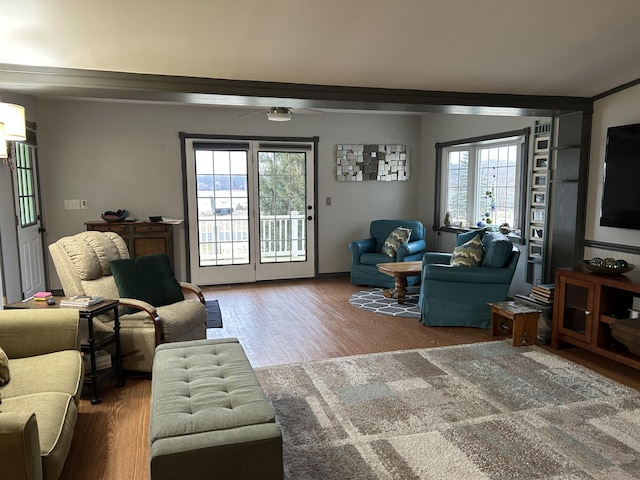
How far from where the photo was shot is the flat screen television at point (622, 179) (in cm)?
384

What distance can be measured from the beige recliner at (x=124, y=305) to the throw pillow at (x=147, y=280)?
0.07 m

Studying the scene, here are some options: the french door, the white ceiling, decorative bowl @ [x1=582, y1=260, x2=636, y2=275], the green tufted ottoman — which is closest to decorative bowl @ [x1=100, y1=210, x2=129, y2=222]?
the french door

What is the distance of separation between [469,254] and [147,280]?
3.06 m

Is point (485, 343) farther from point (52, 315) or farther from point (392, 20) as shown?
point (52, 315)

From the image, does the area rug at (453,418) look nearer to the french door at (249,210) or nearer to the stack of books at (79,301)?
the stack of books at (79,301)

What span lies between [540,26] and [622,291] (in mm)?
2065

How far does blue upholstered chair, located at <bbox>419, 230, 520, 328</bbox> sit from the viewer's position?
4.56 meters

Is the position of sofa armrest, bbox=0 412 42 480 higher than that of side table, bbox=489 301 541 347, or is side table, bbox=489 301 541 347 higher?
sofa armrest, bbox=0 412 42 480

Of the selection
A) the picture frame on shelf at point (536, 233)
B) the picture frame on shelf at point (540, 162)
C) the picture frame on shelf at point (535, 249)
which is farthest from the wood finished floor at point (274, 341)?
the picture frame on shelf at point (540, 162)

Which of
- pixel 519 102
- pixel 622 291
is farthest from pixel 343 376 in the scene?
pixel 519 102

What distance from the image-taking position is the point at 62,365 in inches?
97.8

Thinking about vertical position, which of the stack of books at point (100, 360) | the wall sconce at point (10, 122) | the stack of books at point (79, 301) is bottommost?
the stack of books at point (100, 360)

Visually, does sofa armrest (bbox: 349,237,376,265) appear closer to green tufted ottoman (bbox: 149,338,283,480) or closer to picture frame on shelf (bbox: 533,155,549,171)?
picture frame on shelf (bbox: 533,155,549,171)

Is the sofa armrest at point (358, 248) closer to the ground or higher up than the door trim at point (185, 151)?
closer to the ground
